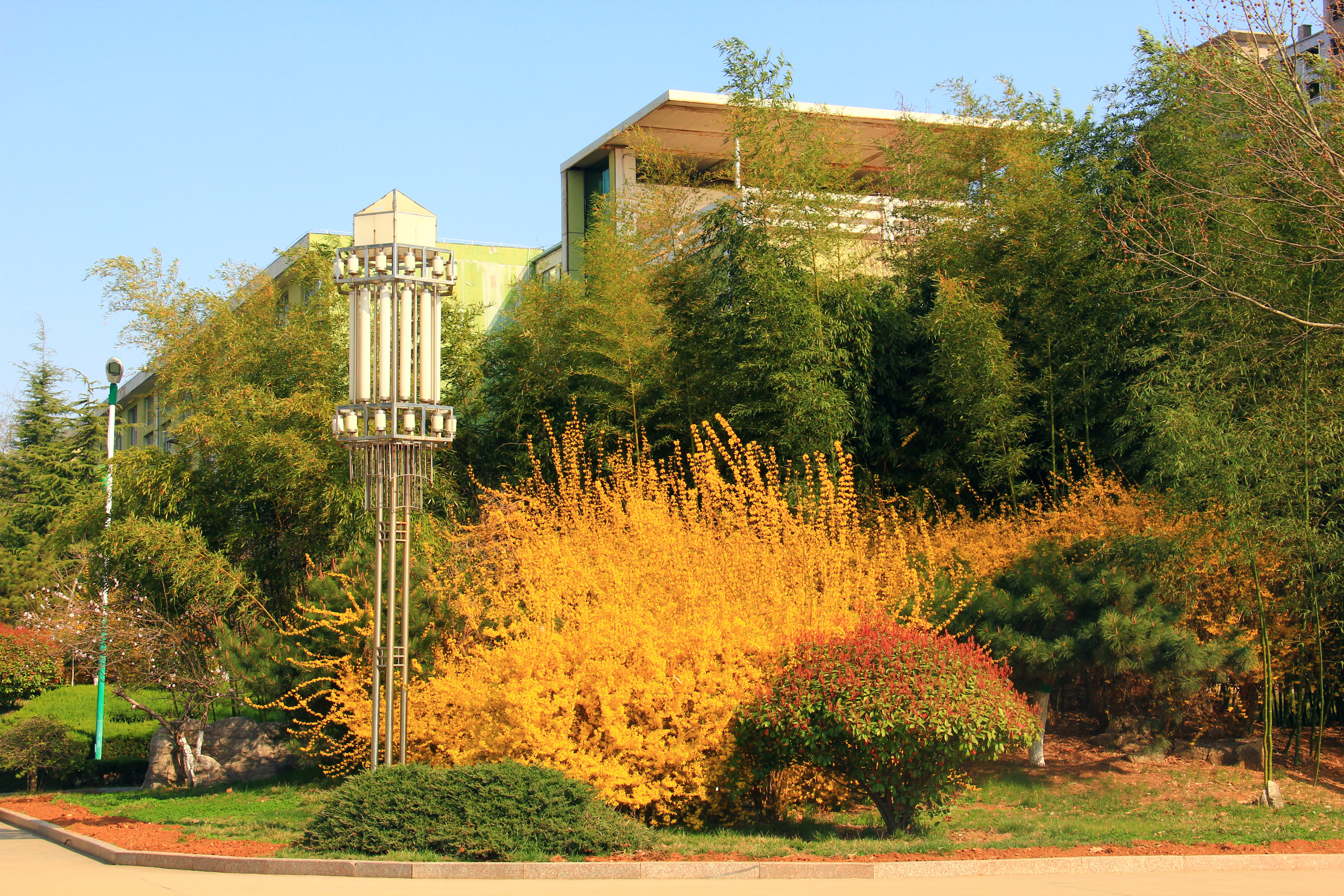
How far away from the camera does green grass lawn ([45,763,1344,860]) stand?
8250 millimetres

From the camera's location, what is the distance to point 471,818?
7.69 meters

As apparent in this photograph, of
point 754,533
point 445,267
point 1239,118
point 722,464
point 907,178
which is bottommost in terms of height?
point 754,533

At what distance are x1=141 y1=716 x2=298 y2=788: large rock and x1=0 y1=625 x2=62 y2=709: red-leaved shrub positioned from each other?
6.16 meters

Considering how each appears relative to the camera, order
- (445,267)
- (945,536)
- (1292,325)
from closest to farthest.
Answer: (445,267)
(1292,325)
(945,536)

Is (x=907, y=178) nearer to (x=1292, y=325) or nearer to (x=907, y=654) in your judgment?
(x=1292, y=325)

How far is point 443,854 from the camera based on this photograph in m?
7.62

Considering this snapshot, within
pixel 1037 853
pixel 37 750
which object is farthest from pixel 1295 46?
pixel 37 750

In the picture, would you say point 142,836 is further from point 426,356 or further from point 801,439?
point 801,439

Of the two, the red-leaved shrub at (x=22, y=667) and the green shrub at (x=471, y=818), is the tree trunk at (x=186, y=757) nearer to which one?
the red-leaved shrub at (x=22, y=667)

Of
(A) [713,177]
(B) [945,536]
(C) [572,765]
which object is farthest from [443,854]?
(A) [713,177]

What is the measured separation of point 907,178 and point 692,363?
16.1 ft

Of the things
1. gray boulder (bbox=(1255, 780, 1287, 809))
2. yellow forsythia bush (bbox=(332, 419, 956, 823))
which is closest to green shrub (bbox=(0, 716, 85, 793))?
yellow forsythia bush (bbox=(332, 419, 956, 823))

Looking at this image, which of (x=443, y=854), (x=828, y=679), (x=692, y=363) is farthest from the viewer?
(x=692, y=363)

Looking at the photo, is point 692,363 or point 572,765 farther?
point 692,363
